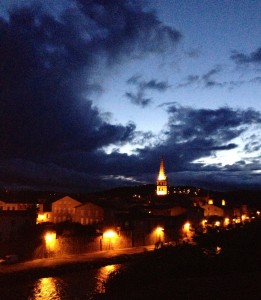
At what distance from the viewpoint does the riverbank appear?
125 ft

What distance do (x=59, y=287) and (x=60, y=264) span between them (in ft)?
21.1

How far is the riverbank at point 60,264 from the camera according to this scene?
38.0 m

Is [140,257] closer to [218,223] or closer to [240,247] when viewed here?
[240,247]

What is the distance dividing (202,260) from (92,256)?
41.5 feet

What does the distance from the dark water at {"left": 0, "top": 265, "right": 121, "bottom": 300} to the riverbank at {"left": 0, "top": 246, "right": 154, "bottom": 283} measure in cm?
91

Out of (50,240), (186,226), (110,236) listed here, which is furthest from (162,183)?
(50,240)

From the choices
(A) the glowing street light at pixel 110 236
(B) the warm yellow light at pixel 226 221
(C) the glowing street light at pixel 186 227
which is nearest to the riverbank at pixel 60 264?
(A) the glowing street light at pixel 110 236

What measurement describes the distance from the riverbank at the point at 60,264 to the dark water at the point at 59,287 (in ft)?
2.97

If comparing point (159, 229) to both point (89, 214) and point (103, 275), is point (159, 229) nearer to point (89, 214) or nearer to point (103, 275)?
point (89, 214)

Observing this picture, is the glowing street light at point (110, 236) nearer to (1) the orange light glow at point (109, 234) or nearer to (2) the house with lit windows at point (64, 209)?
(1) the orange light glow at point (109, 234)

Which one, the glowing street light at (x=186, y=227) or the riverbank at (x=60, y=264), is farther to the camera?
the glowing street light at (x=186, y=227)

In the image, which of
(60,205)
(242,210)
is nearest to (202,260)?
(60,205)

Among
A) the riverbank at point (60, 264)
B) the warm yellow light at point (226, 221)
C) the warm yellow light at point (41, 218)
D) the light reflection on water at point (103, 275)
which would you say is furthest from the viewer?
the warm yellow light at point (226, 221)

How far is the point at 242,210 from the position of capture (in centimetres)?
13062
